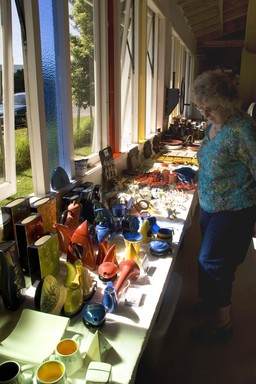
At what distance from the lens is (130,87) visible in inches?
125

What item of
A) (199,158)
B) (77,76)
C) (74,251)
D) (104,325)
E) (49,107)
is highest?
(77,76)

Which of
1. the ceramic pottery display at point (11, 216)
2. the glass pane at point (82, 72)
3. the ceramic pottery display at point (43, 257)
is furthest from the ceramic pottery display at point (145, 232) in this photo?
the glass pane at point (82, 72)

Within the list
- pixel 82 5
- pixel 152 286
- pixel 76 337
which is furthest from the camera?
pixel 82 5

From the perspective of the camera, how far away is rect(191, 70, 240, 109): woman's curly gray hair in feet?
4.78

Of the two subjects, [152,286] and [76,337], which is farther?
[152,286]

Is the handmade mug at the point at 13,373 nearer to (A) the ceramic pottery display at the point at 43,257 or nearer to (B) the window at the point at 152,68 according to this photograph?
(A) the ceramic pottery display at the point at 43,257

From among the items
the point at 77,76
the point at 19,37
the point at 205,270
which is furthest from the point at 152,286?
the point at 77,76

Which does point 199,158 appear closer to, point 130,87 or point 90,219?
point 90,219

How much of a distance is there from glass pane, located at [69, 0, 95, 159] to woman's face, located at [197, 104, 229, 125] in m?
0.87

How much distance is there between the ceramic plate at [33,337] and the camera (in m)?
0.89

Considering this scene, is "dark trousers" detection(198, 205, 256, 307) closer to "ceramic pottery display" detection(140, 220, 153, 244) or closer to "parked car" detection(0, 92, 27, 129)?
"ceramic pottery display" detection(140, 220, 153, 244)

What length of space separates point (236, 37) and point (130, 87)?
26.9 feet

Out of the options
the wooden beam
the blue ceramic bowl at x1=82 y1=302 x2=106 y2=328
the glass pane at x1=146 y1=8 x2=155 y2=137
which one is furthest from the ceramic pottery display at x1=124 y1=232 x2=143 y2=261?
the wooden beam

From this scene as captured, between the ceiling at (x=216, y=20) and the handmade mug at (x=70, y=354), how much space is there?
202 inches
